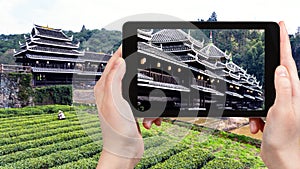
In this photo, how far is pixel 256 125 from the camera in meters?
0.37

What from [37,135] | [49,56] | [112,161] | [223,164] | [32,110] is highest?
[49,56]

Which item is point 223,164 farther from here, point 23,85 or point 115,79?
point 115,79

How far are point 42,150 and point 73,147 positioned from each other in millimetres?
139

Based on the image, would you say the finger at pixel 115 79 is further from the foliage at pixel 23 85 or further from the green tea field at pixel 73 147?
the foliage at pixel 23 85

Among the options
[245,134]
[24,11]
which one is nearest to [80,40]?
[24,11]

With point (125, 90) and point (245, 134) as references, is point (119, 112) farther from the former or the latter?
point (245, 134)

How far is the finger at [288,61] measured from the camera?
0.90ft

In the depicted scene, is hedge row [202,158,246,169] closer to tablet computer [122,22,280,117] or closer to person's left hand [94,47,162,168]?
tablet computer [122,22,280,117]

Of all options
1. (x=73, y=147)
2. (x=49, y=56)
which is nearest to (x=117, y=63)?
(x=73, y=147)

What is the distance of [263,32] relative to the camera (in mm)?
360

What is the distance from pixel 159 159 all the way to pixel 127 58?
1.27m

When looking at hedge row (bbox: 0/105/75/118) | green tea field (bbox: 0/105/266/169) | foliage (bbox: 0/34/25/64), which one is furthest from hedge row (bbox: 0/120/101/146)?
foliage (bbox: 0/34/25/64)

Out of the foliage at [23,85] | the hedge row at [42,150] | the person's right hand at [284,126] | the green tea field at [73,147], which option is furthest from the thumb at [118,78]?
the foliage at [23,85]

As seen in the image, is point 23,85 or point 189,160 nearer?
point 189,160
